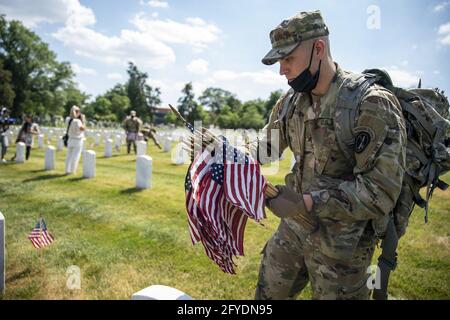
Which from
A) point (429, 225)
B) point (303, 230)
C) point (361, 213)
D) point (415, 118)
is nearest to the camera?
point (361, 213)

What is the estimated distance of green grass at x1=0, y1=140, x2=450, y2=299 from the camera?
14.0 feet

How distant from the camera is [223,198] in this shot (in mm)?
2115

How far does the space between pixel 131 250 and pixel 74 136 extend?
699 centimetres

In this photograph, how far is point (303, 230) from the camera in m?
2.38

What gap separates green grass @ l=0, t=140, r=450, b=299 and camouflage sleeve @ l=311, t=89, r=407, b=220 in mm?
A: 2646

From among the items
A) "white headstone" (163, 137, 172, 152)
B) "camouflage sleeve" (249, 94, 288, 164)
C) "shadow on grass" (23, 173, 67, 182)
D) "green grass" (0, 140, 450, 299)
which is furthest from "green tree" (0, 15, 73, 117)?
"camouflage sleeve" (249, 94, 288, 164)

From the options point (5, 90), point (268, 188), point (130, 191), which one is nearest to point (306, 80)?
point (268, 188)

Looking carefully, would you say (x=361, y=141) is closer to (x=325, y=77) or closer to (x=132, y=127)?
(x=325, y=77)

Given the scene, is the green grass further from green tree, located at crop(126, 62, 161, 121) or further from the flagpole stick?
green tree, located at crop(126, 62, 161, 121)

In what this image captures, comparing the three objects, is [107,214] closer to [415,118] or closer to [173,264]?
[173,264]

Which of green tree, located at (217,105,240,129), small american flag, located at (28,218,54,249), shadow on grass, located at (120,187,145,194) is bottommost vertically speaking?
small american flag, located at (28,218,54,249)

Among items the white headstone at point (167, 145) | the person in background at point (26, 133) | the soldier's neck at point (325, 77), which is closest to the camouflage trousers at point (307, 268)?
the soldier's neck at point (325, 77)

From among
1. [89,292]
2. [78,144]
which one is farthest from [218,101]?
[89,292]
